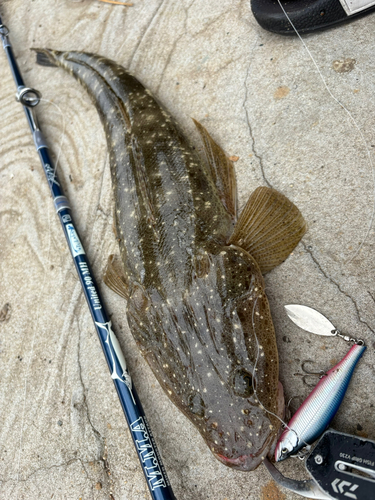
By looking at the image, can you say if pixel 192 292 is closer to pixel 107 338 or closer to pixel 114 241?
pixel 107 338

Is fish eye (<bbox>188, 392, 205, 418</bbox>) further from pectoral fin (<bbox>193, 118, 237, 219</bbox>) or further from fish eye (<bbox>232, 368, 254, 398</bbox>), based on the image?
pectoral fin (<bbox>193, 118, 237, 219</bbox>)

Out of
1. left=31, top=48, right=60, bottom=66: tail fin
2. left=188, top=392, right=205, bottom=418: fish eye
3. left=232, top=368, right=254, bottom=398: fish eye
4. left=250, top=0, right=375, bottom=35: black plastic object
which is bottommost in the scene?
left=188, top=392, right=205, bottom=418: fish eye

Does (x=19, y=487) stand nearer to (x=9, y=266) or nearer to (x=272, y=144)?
(x=9, y=266)

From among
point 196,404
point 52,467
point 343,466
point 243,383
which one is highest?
point 243,383

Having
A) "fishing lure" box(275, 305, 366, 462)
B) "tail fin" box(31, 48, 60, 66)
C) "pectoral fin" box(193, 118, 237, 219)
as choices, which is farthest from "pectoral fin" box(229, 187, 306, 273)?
"tail fin" box(31, 48, 60, 66)

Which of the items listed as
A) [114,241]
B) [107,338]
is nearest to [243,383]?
[107,338]

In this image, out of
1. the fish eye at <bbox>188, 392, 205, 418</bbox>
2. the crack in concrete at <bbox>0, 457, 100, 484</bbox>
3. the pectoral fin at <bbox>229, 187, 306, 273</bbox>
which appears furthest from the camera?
the crack in concrete at <bbox>0, 457, 100, 484</bbox>

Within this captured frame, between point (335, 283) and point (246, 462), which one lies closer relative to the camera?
point (246, 462)
